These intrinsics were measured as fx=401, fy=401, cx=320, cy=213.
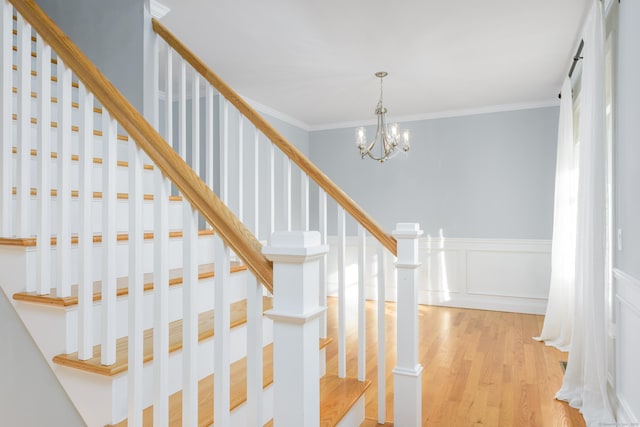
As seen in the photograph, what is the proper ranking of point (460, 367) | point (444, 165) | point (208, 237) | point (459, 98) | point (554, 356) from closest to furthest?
point (208, 237) < point (460, 367) < point (554, 356) < point (459, 98) < point (444, 165)

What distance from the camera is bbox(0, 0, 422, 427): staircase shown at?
959 mm

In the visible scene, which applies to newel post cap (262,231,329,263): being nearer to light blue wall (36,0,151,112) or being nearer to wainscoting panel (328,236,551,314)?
light blue wall (36,0,151,112)

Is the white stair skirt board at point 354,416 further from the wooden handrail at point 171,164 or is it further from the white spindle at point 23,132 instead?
the white spindle at point 23,132

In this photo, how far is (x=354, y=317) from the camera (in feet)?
14.8

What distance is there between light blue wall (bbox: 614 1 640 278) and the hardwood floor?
1.02 meters

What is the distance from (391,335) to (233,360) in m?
2.42

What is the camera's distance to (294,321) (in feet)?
3.00

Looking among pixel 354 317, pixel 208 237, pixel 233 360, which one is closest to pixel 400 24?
pixel 208 237

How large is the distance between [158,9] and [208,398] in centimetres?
234

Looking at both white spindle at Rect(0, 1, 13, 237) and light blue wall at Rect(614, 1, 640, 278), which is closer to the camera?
white spindle at Rect(0, 1, 13, 237)

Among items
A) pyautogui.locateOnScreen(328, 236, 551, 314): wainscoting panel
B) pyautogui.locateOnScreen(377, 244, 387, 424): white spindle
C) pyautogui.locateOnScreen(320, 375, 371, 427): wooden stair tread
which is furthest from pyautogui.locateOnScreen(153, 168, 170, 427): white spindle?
pyautogui.locateOnScreen(328, 236, 551, 314): wainscoting panel

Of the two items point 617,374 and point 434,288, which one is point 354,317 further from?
point 617,374

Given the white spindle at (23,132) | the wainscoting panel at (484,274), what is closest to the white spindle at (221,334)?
the white spindle at (23,132)

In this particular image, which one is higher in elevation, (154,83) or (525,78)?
(525,78)
